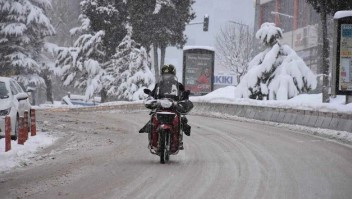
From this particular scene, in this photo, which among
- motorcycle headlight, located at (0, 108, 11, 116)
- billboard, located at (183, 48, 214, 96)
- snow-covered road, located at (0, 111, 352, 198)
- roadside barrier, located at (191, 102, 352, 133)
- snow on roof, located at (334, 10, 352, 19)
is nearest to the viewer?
snow-covered road, located at (0, 111, 352, 198)

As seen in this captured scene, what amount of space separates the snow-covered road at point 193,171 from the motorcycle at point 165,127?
0.30 meters

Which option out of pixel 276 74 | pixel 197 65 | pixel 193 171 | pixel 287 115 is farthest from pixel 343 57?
pixel 197 65

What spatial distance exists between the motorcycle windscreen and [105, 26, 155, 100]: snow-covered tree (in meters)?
31.9

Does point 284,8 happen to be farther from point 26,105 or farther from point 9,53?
point 26,105

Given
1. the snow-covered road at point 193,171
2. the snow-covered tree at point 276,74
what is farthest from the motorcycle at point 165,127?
the snow-covered tree at point 276,74

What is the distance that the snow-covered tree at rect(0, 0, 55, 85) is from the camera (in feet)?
141

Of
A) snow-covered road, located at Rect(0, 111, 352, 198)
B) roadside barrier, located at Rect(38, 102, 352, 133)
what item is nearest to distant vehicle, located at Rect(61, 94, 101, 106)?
roadside barrier, located at Rect(38, 102, 352, 133)

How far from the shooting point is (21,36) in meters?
43.7

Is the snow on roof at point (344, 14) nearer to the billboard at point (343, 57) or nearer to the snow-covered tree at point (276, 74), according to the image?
the billboard at point (343, 57)

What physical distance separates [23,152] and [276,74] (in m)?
18.8

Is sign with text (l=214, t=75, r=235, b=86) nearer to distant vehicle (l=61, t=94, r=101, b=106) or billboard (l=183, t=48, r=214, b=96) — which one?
distant vehicle (l=61, t=94, r=101, b=106)

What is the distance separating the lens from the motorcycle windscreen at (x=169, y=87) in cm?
1055

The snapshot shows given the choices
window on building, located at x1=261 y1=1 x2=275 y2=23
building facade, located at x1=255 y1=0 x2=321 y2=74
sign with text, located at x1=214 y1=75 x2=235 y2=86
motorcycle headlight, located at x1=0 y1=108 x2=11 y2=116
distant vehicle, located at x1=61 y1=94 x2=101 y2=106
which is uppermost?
window on building, located at x1=261 y1=1 x2=275 y2=23

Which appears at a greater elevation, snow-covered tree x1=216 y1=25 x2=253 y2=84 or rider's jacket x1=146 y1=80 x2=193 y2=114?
snow-covered tree x1=216 y1=25 x2=253 y2=84
